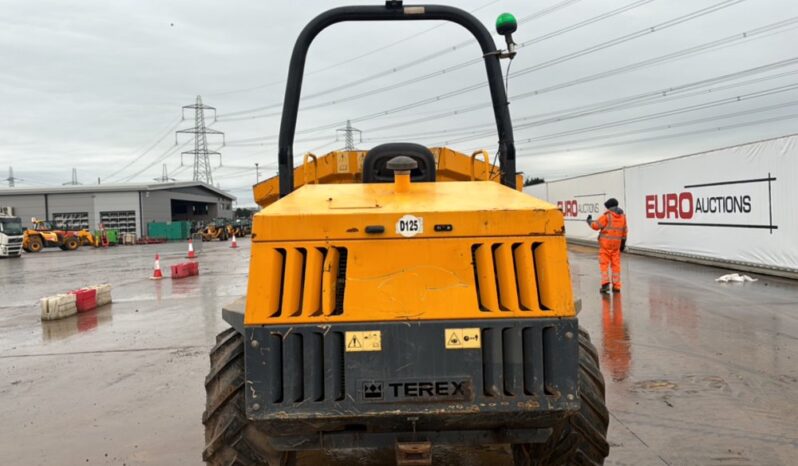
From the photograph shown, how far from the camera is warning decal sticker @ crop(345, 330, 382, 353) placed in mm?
2312

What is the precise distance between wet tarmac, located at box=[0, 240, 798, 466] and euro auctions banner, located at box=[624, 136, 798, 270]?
145cm

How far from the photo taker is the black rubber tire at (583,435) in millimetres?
2721

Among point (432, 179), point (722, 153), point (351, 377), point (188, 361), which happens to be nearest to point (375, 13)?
point (432, 179)

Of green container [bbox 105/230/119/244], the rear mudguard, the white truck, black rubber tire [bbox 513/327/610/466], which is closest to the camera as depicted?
the rear mudguard

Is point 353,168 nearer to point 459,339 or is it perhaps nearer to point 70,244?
point 459,339

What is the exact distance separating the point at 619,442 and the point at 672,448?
0.33 m

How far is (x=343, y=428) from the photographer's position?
2.41m

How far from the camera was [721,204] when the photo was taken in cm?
1391

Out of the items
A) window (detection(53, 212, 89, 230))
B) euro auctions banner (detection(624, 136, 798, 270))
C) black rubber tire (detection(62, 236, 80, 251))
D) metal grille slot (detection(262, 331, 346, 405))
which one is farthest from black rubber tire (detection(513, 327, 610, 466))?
window (detection(53, 212, 89, 230))

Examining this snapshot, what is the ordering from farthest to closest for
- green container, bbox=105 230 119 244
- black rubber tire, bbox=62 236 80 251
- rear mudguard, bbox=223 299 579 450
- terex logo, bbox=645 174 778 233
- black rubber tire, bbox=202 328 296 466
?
green container, bbox=105 230 119 244 < black rubber tire, bbox=62 236 80 251 < terex logo, bbox=645 174 778 233 < black rubber tire, bbox=202 328 296 466 < rear mudguard, bbox=223 299 579 450

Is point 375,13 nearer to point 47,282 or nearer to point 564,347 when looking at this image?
point 564,347

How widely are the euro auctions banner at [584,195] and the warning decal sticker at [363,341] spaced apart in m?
17.6

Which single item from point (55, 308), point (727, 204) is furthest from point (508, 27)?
point (727, 204)

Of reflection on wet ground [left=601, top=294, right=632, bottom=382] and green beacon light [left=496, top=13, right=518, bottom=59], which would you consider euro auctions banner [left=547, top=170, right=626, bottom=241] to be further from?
green beacon light [left=496, top=13, right=518, bottom=59]
